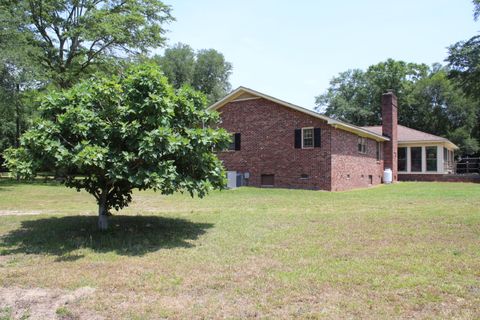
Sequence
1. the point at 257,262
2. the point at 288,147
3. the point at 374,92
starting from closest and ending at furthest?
the point at 257,262
the point at 288,147
the point at 374,92

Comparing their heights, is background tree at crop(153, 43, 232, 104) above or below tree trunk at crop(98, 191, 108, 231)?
above

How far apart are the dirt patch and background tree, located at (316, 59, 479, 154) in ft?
136

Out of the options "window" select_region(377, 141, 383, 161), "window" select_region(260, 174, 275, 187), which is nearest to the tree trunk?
"window" select_region(260, 174, 275, 187)

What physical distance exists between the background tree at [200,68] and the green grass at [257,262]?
42.5 m

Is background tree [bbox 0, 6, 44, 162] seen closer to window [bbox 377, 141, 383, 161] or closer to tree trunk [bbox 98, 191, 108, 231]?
tree trunk [bbox 98, 191, 108, 231]

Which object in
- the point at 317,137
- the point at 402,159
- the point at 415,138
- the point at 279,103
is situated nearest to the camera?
the point at 317,137

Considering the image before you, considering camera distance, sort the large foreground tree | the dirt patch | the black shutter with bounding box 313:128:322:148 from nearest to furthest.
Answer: the dirt patch
the large foreground tree
the black shutter with bounding box 313:128:322:148

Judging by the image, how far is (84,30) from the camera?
79.4 ft

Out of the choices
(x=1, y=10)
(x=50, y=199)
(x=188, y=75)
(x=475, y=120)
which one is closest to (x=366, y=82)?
(x=475, y=120)

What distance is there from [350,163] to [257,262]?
53.4 feet

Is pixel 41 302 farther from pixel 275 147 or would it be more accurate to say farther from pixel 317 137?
pixel 275 147

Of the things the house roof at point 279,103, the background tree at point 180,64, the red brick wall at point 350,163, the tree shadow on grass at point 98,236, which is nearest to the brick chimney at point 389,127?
the red brick wall at point 350,163

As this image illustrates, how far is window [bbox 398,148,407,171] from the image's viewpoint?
3046 cm

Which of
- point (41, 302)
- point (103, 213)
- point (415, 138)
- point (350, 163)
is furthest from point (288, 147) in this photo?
point (41, 302)
